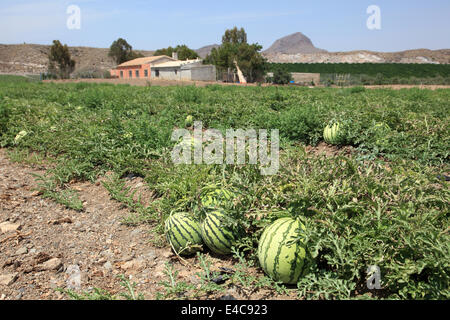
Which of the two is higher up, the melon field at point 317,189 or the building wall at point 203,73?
the building wall at point 203,73

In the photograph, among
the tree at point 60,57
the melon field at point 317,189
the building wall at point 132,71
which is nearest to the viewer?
the melon field at point 317,189

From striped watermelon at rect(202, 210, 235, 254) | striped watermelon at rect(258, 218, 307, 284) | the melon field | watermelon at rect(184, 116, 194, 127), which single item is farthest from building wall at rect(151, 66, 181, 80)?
striped watermelon at rect(258, 218, 307, 284)

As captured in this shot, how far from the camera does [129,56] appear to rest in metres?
76.4

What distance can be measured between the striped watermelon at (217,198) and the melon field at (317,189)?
0.12 ft

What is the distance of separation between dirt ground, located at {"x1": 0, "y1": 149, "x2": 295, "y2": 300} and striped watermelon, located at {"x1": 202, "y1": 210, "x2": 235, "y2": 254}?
0.57 feet

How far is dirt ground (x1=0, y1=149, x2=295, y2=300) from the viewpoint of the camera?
267 cm

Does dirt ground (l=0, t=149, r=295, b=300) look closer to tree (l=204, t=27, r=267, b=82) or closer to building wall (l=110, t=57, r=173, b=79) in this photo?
tree (l=204, t=27, r=267, b=82)

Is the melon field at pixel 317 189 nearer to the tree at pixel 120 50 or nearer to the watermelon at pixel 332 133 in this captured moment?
the watermelon at pixel 332 133

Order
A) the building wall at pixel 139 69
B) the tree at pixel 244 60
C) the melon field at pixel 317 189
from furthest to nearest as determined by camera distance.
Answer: the building wall at pixel 139 69 < the tree at pixel 244 60 < the melon field at pixel 317 189

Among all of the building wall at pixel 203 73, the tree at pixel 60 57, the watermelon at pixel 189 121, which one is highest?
the tree at pixel 60 57

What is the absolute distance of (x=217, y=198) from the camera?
3039mm

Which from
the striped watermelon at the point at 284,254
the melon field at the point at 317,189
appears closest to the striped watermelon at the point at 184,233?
the melon field at the point at 317,189

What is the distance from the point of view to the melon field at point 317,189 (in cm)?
222
